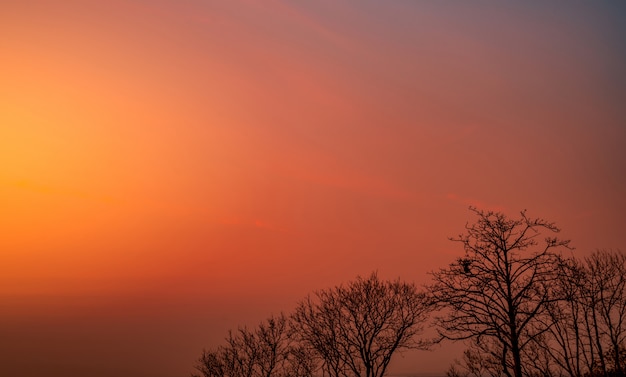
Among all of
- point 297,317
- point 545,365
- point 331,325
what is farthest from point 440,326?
point 297,317

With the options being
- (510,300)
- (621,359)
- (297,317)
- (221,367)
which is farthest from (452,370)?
(510,300)

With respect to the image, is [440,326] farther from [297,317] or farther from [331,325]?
[297,317]

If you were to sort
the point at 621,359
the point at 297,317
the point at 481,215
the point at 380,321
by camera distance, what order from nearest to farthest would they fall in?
the point at 481,215, the point at 621,359, the point at 380,321, the point at 297,317

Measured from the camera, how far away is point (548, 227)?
24.8 m

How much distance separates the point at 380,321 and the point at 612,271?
21700 mm

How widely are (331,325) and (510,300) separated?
33.2m

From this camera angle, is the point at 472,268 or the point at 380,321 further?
the point at 380,321

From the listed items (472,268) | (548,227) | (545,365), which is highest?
(548,227)

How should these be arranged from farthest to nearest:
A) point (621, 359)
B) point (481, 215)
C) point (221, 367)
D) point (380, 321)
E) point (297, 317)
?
point (221, 367), point (297, 317), point (380, 321), point (621, 359), point (481, 215)

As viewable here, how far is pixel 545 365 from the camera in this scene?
1564 inches

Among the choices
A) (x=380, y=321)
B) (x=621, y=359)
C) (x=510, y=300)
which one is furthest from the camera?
(x=380, y=321)

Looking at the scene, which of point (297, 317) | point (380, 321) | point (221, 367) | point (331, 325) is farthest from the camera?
point (221, 367)

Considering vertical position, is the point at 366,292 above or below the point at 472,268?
above

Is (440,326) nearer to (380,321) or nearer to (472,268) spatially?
(472,268)
